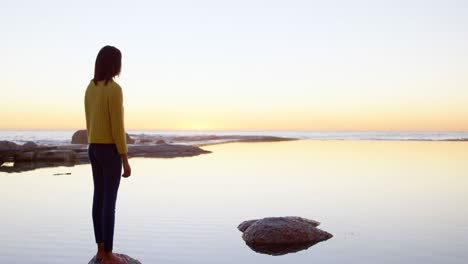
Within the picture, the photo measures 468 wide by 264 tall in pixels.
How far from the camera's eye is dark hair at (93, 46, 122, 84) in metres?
6.39

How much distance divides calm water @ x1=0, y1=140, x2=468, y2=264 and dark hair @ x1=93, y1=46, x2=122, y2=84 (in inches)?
111

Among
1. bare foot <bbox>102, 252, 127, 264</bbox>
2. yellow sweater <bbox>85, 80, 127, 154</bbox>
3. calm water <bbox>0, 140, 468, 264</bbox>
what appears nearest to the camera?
yellow sweater <bbox>85, 80, 127, 154</bbox>

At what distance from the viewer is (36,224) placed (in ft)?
34.3

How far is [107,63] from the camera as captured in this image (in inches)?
252

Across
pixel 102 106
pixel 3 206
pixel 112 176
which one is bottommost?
pixel 3 206

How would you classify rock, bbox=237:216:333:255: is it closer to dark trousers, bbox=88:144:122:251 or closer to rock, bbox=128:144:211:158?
dark trousers, bbox=88:144:122:251

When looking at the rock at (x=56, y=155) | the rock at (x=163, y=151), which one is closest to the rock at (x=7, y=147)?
the rock at (x=56, y=155)

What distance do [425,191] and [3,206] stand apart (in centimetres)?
1110

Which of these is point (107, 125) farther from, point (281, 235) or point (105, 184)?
point (281, 235)

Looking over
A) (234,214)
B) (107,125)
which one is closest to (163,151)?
(234,214)

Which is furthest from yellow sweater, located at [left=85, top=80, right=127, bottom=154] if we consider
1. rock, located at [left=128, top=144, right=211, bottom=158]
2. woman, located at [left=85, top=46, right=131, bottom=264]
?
rock, located at [left=128, top=144, right=211, bottom=158]

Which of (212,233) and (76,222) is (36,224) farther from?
(212,233)

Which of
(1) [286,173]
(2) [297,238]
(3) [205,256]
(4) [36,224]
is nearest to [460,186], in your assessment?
(1) [286,173]

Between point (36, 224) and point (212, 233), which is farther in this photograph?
point (36, 224)
